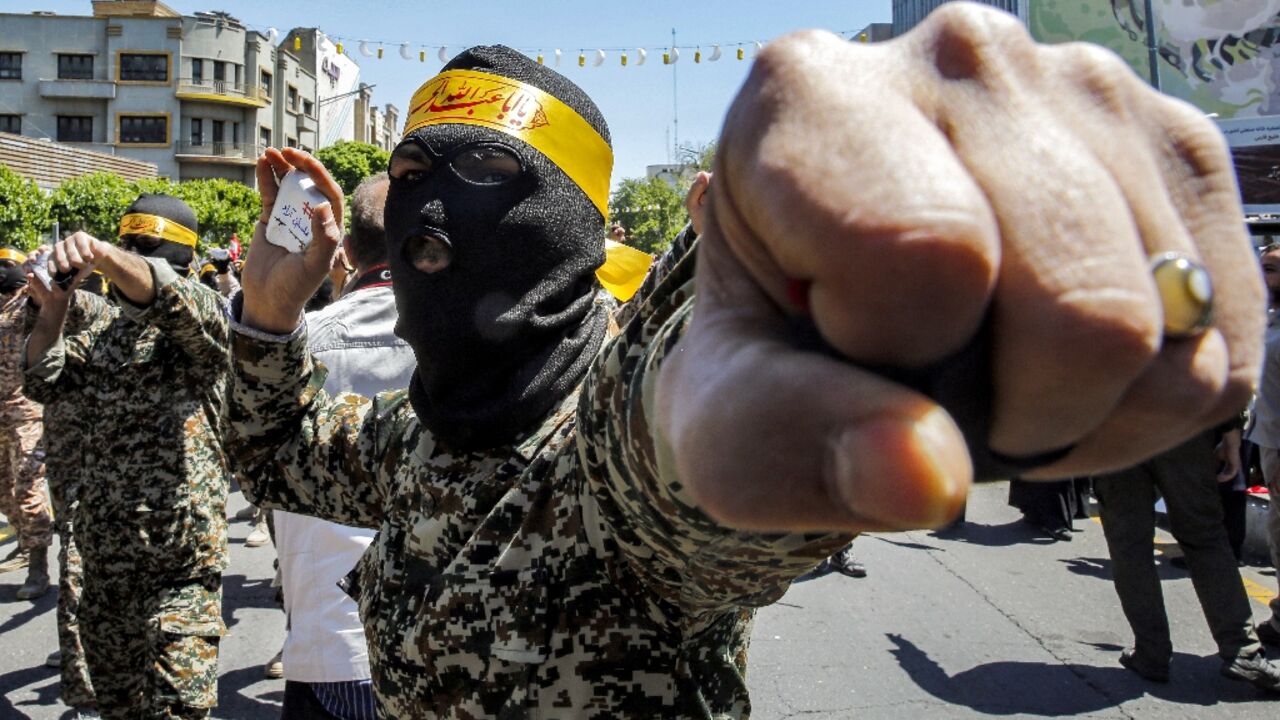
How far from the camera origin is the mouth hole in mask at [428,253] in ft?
5.44

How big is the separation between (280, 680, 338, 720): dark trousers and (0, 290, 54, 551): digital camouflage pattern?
174 inches

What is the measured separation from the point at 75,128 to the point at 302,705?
61499 millimetres

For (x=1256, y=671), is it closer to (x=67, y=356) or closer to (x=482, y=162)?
(x=482, y=162)

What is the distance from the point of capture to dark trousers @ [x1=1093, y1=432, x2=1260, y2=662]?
4.64 m

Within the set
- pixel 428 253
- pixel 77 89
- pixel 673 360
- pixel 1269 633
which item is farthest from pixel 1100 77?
pixel 77 89

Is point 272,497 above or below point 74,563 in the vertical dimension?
above

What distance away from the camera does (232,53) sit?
180 ft

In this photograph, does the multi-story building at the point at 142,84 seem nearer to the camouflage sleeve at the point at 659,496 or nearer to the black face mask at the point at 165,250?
the black face mask at the point at 165,250

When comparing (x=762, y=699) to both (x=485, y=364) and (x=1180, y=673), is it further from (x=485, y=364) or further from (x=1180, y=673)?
(x=485, y=364)

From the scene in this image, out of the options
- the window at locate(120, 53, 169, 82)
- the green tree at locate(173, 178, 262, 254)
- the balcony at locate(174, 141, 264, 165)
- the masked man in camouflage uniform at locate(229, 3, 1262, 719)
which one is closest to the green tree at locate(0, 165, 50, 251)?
the green tree at locate(173, 178, 262, 254)

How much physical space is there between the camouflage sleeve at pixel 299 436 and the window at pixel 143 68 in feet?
198

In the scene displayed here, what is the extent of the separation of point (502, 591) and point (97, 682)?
10.6 ft

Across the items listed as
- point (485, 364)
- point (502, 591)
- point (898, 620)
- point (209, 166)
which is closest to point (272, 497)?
point (485, 364)

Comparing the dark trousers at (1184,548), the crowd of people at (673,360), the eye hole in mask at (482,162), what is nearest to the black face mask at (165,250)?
the crowd of people at (673,360)
